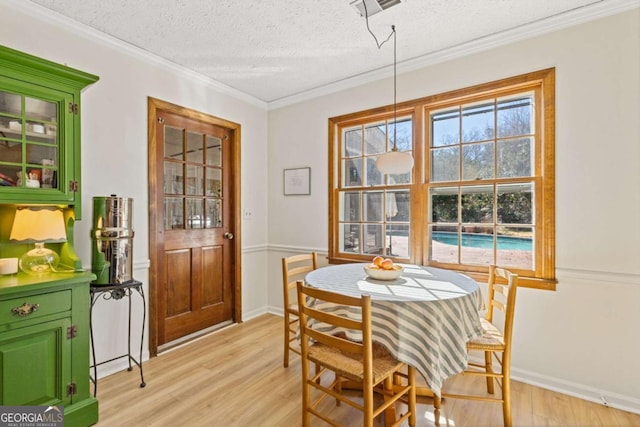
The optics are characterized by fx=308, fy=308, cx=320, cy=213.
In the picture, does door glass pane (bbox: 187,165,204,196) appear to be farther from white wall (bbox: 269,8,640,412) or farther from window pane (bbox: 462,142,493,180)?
white wall (bbox: 269,8,640,412)

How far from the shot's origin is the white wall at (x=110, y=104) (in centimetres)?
218

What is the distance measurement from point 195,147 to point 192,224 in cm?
82

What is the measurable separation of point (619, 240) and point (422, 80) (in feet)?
6.48

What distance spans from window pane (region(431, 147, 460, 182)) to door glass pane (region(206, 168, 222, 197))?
2300 mm

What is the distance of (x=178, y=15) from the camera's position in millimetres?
2252

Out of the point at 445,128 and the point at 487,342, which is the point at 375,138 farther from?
the point at 487,342

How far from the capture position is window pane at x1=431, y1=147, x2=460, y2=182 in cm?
280

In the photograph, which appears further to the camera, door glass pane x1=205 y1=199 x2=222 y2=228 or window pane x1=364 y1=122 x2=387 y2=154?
door glass pane x1=205 y1=199 x2=222 y2=228

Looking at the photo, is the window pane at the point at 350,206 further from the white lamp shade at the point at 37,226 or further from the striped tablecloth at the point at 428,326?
the white lamp shade at the point at 37,226

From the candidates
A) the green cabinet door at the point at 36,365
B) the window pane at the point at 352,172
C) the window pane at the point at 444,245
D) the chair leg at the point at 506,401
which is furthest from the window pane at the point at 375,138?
the green cabinet door at the point at 36,365

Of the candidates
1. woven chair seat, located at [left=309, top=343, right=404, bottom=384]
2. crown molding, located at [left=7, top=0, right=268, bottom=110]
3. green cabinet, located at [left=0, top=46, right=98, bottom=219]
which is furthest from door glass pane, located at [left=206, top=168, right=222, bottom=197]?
woven chair seat, located at [left=309, top=343, right=404, bottom=384]

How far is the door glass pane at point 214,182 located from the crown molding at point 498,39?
4.78 feet

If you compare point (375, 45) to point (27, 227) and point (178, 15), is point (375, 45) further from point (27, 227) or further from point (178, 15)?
point (27, 227)

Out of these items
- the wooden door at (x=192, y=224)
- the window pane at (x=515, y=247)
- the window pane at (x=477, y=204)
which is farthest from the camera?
the wooden door at (x=192, y=224)
